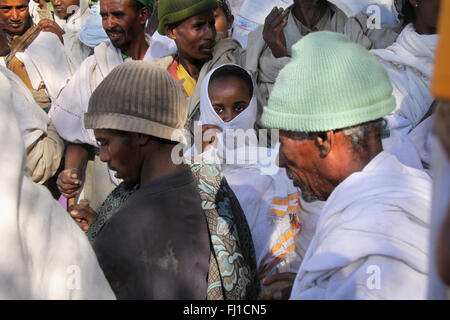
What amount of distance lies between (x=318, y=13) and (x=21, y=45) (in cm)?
269

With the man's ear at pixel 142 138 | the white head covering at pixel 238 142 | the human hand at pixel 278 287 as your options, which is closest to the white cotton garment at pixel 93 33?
the white head covering at pixel 238 142

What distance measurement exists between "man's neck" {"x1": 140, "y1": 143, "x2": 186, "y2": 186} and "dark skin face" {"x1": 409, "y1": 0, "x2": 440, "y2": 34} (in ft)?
7.44

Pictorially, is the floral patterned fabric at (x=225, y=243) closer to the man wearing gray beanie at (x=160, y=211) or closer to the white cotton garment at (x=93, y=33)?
the man wearing gray beanie at (x=160, y=211)

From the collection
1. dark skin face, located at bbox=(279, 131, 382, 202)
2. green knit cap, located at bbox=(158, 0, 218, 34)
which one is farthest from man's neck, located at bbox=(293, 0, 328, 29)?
dark skin face, located at bbox=(279, 131, 382, 202)

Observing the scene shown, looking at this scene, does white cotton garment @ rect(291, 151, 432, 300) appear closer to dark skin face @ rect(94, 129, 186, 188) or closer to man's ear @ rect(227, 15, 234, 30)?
dark skin face @ rect(94, 129, 186, 188)

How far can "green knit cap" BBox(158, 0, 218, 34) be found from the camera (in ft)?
13.5

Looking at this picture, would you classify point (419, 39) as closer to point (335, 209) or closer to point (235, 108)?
point (235, 108)

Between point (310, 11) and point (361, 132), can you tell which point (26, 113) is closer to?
point (310, 11)

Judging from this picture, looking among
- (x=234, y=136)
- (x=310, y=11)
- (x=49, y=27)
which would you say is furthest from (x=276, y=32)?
(x=49, y=27)

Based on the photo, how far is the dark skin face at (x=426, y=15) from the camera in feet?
12.1

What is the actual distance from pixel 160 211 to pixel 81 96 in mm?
2540

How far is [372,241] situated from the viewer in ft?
5.78

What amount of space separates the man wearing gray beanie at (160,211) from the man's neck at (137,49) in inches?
→ 90.8

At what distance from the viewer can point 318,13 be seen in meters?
4.31
